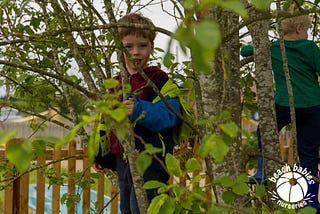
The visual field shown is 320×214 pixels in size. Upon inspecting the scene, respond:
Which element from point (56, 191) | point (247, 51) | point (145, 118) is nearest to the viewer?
point (145, 118)

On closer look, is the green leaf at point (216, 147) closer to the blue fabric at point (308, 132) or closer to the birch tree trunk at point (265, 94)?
the birch tree trunk at point (265, 94)

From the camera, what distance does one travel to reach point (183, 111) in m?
2.42

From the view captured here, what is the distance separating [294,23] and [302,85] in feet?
1.33

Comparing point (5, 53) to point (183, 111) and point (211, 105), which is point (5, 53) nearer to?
point (183, 111)

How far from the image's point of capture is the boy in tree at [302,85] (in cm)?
410

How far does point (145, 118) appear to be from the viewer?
2.28 m

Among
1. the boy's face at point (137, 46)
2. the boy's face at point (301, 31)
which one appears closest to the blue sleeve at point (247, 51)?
the boy's face at point (301, 31)

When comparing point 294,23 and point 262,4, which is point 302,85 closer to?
point 294,23

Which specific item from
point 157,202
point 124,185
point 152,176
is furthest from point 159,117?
point 157,202

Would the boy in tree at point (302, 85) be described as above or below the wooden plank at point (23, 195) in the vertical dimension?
above

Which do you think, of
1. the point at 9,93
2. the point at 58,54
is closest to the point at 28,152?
the point at 58,54

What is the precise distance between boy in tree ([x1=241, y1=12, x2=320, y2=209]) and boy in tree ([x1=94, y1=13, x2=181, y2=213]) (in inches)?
63.0

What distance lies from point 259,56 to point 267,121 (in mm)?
299

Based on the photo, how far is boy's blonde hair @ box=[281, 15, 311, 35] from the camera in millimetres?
4105
